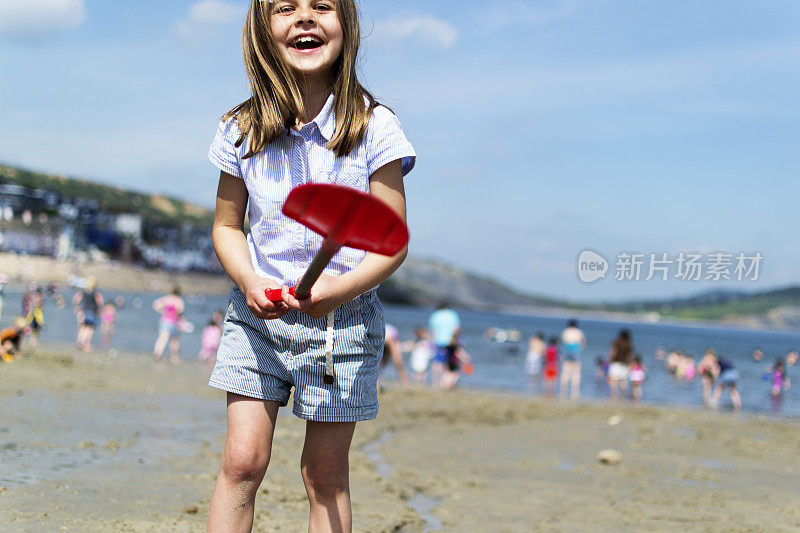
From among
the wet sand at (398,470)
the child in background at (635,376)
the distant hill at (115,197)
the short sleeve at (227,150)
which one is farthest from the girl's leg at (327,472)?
the distant hill at (115,197)

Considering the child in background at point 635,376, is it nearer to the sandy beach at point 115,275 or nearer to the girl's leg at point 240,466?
the girl's leg at point 240,466

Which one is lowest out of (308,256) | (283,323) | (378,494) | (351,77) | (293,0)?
(378,494)

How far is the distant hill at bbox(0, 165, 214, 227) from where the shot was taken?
95.8 feet

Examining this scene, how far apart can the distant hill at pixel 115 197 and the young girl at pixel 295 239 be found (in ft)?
73.8

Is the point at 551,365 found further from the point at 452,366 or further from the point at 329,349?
the point at 329,349

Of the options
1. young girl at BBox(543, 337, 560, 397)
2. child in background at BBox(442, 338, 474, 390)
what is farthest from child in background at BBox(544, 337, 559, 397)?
child in background at BBox(442, 338, 474, 390)

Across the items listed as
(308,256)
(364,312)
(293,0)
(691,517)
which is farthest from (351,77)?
(691,517)

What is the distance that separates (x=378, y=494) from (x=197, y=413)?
3.23 meters

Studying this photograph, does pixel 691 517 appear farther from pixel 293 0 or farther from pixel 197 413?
pixel 197 413

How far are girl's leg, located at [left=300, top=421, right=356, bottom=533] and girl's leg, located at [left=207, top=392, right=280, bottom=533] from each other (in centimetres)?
15

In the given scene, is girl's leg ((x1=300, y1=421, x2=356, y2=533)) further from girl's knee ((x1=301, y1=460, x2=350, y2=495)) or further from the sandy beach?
the sandy beach

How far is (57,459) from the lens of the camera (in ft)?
14.2

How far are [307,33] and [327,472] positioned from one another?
123 centimetres

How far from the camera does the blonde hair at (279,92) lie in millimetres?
2152
